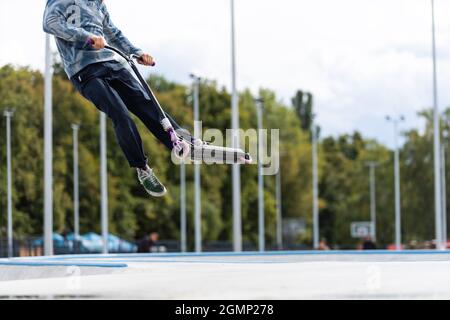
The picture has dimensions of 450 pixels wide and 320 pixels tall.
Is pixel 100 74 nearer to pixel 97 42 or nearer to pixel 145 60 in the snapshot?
pixel 97 42

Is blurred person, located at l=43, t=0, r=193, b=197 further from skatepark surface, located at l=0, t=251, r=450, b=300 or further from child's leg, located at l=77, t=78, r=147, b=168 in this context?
skatepark surface, located at l=0, t=251, r=450, b=300

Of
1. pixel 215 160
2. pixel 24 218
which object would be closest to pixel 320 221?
pixel 24 218

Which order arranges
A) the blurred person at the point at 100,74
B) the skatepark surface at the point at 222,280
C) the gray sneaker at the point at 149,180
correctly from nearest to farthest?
the skatepark surface at the point at 222,280 < the blurred person at the point at 100,74 < the gray sneaker at the point at 149,180

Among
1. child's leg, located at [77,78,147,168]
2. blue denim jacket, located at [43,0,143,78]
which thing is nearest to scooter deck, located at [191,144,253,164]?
child's leg, located at [77,78,147,168]

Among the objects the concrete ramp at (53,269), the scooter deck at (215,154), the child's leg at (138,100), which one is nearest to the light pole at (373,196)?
the scooter deck at (215,154)

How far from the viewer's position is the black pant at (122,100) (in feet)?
51.9

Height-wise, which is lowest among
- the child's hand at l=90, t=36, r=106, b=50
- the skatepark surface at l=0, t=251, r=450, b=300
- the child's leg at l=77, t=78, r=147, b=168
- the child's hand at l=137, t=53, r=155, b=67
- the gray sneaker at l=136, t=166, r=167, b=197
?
the skatepark surface at l=0, t=251, r=450, b=300

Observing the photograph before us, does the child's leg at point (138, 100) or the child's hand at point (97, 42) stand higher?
the child's hand at point (97, 42)

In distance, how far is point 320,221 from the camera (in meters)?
115

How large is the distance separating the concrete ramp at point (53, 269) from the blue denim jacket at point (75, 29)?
267 centimetres

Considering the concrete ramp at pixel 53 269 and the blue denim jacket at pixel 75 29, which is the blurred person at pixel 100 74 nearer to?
the blue denim jacket at pixel 75 29

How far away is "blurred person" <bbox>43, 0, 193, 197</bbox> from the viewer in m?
15.8

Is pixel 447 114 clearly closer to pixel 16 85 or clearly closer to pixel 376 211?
pixel 376 211

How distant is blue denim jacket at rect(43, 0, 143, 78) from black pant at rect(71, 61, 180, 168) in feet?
0.44
